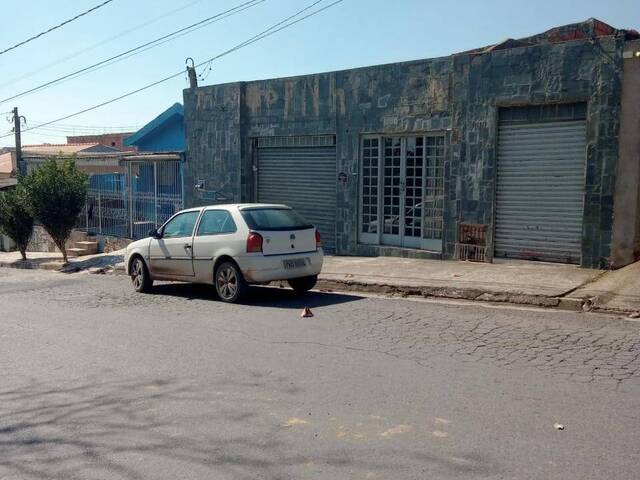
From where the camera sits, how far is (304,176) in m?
16.4

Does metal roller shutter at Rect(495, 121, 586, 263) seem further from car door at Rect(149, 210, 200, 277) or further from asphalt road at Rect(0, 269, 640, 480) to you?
car door at Rect(149, 210, 200, 277)

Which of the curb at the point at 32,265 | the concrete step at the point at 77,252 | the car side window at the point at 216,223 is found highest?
the car side window at the point at 216,223

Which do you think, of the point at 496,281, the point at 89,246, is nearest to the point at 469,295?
the point at 496,281

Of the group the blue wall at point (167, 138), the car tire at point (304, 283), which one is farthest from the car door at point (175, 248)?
the blue wall at point (167, 138)

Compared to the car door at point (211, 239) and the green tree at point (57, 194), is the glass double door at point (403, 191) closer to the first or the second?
the car door at point (211, 239)

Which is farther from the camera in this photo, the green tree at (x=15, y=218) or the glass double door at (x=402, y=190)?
the green tree at (x=15, y=218)

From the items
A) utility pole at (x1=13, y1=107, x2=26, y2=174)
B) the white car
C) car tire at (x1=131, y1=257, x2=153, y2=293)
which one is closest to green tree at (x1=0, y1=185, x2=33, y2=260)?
utility pole at (x1=13, y1=107, x2=26, y2=174)

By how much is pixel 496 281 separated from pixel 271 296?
147 inches

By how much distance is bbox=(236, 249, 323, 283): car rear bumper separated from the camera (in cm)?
984

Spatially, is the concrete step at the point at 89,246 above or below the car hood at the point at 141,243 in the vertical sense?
below

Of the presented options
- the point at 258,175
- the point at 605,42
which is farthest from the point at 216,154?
the point at 605,42

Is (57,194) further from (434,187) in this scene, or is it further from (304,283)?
(434,187)

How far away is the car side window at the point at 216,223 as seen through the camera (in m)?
10.4

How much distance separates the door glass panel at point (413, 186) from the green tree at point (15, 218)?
12.2 meters
